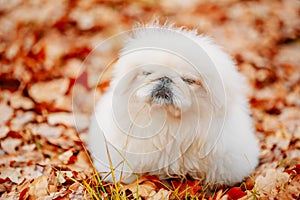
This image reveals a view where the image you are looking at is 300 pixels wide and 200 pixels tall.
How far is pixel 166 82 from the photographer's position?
229 cm

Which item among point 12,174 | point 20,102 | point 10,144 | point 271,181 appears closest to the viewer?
point 271,181

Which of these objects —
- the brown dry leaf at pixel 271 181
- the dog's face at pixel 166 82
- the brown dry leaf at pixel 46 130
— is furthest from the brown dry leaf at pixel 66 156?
the brown dry leaf at pixel 271 181

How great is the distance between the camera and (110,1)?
19.1 ft

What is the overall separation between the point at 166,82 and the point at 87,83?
2.00 metres

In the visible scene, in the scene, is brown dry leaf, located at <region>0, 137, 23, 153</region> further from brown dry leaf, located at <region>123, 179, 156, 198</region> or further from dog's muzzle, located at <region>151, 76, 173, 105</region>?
dog's muzzle, located at <region>151, 76, 173, 105</region>

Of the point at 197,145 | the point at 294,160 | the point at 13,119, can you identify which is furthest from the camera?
the point at 13,119

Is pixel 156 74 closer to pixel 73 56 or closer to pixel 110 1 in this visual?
pixel 73 56

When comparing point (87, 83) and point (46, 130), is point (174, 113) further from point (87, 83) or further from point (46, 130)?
point (87, 83)

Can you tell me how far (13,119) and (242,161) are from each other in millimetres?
2009

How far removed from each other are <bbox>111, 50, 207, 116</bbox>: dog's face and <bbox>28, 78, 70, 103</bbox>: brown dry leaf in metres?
2.00

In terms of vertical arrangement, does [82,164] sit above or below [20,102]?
below

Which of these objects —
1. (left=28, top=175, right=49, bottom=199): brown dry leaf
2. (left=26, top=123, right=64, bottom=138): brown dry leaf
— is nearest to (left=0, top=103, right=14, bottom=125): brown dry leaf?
(left=26, top=123, right=64, bottom=138): brown dry leaf

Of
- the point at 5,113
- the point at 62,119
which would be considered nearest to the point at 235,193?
the point at 62,119

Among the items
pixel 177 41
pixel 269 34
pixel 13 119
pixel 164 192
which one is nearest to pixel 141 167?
pixel 164 192
